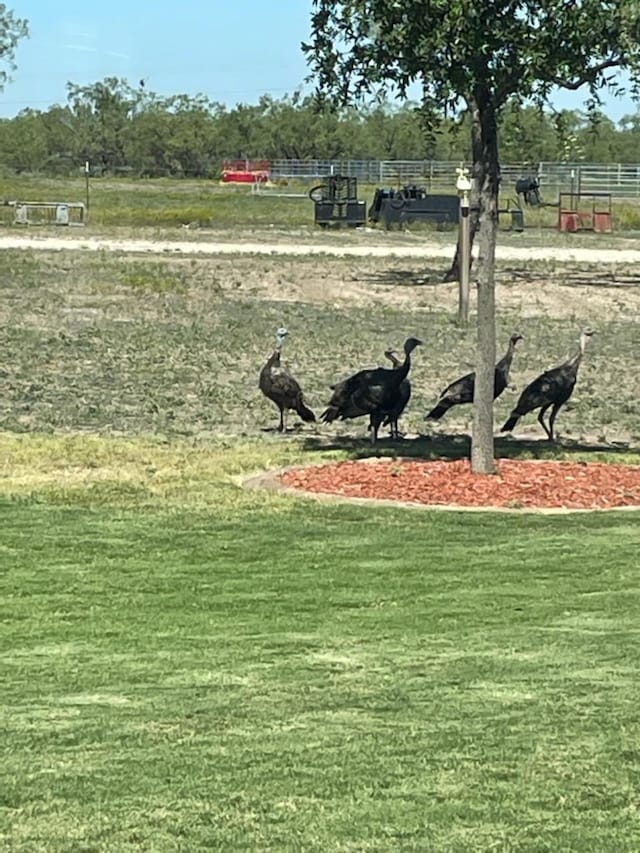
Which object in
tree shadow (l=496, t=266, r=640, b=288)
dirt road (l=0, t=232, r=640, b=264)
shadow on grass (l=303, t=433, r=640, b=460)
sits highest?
dirt road (l=0, t=232, r=640, b=264)

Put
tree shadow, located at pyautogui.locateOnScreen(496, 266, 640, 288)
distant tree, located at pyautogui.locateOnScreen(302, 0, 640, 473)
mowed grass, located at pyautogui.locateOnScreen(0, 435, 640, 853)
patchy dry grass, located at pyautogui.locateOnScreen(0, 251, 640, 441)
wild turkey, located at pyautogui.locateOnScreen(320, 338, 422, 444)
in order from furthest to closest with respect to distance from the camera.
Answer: tree shadow, located at pyautogui.locateOnScreen(496, 266, 640, 288) < patchy dry grass, located at pyautogui.locateOnScreen(0, 251, 640, 441) < wild turkey, located at pyautogui.locateOnScreen(320, 338, 422, 444) < distant tree, located at pyautogui.locateOnScreen(302, 0, 640, 473) < mowed grass, located at pyautogui.locateOnScreen(0, 435, 640, 853)

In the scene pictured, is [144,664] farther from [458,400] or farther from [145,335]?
[145,335]

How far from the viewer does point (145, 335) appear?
950 inches

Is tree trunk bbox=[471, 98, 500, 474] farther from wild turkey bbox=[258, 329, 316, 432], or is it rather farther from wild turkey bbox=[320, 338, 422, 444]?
wild turkey bbox=[258, 329, 316, 432]

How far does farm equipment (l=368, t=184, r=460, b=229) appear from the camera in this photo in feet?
177

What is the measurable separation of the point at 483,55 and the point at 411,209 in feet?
140

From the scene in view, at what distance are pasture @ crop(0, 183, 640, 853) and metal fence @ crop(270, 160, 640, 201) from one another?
52.0m

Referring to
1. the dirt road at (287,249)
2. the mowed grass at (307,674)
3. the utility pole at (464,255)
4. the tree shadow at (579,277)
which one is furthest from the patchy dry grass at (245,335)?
the mowed grass at (307,674)

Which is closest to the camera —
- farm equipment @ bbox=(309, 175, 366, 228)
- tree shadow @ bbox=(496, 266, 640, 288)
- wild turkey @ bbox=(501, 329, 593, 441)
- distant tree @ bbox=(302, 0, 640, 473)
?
distant tree @ bbox=(302, 0, 640, 473)

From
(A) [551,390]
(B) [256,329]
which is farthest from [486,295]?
(B) [256,329]

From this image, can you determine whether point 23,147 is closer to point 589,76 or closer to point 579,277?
point 579,277

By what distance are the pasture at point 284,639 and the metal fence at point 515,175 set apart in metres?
52.0

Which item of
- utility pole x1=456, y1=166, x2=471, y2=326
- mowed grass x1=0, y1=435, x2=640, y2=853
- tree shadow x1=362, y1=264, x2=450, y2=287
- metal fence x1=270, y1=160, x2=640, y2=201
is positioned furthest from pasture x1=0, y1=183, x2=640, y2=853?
metal fence x1=270, y1=160, x2=640, y2=201

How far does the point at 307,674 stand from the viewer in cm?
745
